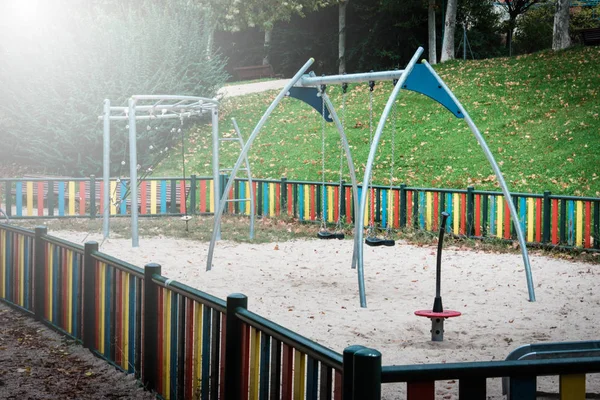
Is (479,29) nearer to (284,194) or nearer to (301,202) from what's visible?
(284,194)

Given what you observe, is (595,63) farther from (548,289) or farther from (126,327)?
(126,327)

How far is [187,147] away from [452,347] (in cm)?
1970

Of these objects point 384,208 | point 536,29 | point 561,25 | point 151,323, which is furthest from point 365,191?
point 536,29

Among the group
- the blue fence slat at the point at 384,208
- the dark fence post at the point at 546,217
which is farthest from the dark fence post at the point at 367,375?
the blue fence slat at the point at 384,208

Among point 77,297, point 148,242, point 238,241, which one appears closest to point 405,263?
point 238,241

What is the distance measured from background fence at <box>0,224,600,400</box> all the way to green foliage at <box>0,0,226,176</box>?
49.6 feet

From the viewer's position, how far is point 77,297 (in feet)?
24.0

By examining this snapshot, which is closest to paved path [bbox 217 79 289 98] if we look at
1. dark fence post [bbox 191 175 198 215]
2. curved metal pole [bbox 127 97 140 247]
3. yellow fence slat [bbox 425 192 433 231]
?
dark fence post [bbox 191 175 198 215]

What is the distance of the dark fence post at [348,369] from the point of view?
9.52ft

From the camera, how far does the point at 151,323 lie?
5914mm

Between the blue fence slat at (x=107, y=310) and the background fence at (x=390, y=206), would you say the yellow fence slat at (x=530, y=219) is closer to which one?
the background fence at (x=390, y=206)

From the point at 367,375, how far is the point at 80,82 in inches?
886

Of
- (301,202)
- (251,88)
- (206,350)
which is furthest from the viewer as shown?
(251,88)

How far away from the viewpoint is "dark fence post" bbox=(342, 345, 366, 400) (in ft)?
9.52
